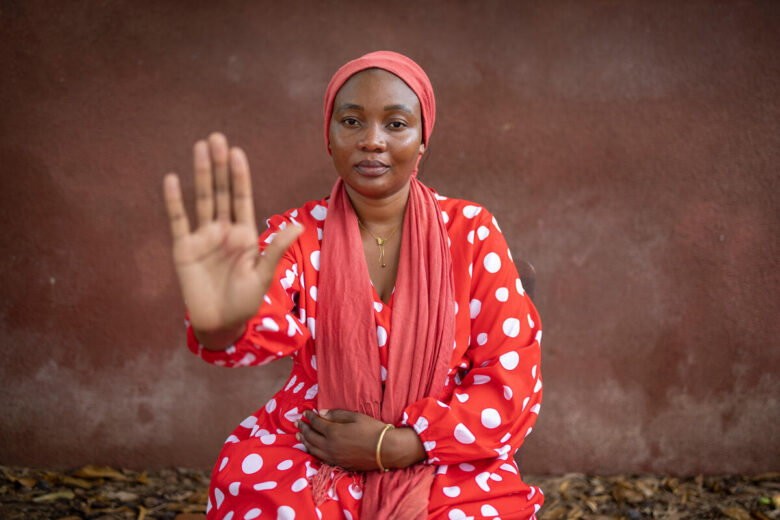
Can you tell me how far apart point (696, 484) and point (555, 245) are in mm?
1621

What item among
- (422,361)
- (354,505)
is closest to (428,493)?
(354,505)

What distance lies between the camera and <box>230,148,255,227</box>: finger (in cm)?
144

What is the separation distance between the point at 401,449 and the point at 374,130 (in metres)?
1.01

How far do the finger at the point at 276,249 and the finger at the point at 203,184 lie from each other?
0.17 meters

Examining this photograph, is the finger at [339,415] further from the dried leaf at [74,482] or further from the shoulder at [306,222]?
the dried leaf at [74,482]

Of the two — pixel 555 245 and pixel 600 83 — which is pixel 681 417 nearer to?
pixel 555 245

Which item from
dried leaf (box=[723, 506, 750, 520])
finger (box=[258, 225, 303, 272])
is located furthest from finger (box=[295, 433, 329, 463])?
dried leaf (box=[723, 506, 750, 520])

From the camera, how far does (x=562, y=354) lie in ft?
10.7

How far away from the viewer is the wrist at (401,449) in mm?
1736

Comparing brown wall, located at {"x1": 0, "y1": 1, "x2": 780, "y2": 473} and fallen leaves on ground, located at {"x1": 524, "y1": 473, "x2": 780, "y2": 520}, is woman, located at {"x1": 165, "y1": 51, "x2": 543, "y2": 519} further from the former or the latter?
fallen leaves on ground, located at {"x1": 524, "y1": 473, "x2": 780, "y2": 520}

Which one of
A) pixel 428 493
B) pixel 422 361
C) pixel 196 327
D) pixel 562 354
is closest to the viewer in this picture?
pixel 196 327

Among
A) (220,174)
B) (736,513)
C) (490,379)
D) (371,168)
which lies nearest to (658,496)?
(736,513)

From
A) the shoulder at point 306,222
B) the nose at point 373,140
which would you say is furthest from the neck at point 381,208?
the nose at point 373,140

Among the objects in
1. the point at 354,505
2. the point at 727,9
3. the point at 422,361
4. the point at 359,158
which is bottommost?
the point at 354,505
